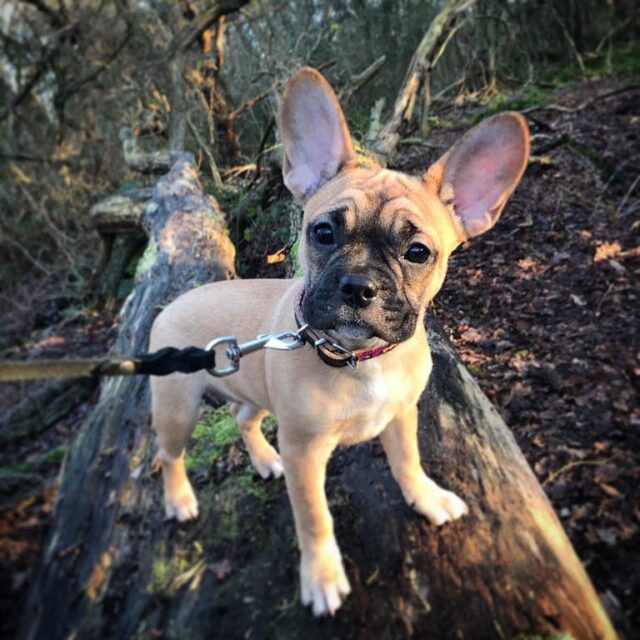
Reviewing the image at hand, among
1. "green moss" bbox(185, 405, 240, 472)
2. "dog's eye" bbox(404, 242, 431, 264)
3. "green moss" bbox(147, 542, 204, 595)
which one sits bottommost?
"green moss" bbox(185, 405, 240, 472)

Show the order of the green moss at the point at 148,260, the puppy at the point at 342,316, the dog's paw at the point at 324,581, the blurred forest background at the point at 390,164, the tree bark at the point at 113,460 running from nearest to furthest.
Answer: the dog's paw at the point at 324,581, the puppy at the point at 342,316, the tree bark at the point at 113,460, the blurred forest background at the point at 390,164, the green moss at the point at 148,260

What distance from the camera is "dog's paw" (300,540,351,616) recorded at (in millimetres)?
→ 2455

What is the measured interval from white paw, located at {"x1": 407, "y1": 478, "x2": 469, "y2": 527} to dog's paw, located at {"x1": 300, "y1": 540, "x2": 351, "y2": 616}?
50 centimetres

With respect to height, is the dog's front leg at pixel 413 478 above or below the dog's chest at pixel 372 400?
below

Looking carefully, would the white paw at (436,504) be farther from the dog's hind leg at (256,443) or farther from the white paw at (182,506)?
the white paw at (182,506)

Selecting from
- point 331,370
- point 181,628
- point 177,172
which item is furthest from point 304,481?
point 177,172

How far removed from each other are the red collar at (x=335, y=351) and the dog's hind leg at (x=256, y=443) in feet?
3.59

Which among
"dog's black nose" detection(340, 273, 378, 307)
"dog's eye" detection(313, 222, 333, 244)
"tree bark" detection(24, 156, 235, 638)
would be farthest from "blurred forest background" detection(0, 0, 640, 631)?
"dog's eye" detection(313, 222, 333, 244)

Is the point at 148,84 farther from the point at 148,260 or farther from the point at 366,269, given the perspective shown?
the point at 366,269

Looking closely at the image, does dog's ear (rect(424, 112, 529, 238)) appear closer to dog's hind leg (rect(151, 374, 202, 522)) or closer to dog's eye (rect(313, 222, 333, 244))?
dog's eye (rect(313, 222, 333, 244))

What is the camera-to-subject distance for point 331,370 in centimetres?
271

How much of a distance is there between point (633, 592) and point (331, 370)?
6.59ft

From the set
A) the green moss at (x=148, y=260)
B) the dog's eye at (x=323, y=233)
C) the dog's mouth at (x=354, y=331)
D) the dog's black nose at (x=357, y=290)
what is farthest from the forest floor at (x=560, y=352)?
the dog's eye at (x=323, y=233)

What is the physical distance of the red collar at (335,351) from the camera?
8.69 feet
